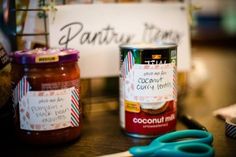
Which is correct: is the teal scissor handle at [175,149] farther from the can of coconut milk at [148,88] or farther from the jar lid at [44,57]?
the jar lid at [44,57]

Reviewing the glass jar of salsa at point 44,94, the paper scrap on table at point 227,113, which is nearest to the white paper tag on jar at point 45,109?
the glass jar of salsa at point 44,94

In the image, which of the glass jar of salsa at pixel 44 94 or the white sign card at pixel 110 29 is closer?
the glass jar of salsa at pixel 44 94

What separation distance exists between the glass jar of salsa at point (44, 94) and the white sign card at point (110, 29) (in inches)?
5.0

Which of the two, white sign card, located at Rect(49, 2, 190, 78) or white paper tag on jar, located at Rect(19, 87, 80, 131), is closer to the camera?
white paper tag on jar, located at Rect(19, 87, 80, 131)

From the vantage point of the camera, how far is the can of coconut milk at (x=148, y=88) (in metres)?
0.52

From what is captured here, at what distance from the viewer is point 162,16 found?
0.71 metres

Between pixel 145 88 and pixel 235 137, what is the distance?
172 mm

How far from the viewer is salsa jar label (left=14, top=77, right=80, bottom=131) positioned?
49cm

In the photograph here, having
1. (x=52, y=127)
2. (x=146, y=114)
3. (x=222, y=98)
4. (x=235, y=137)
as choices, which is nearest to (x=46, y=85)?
(x=52, y=127)

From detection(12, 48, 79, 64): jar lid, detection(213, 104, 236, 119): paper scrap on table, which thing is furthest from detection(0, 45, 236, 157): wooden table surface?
detection(12, 48, 79, 64): jar lid

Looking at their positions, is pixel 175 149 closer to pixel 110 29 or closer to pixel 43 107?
pixel 43 107

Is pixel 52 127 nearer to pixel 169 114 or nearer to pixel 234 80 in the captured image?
pixel 169 114

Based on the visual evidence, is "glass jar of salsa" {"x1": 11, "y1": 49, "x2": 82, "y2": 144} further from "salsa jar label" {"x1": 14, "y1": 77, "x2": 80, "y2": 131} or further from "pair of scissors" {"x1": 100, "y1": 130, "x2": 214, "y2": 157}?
"pair of scissors" {"x1": 100, "y1": 130, "x2": 214, "y2": 157}

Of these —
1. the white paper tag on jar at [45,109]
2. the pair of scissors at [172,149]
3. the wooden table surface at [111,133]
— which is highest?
the white paper tag on jar at [45,109]
